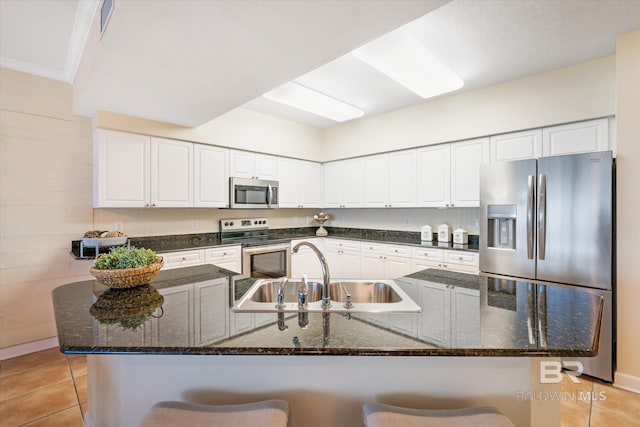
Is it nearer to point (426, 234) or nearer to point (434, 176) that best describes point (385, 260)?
point (426, 234)

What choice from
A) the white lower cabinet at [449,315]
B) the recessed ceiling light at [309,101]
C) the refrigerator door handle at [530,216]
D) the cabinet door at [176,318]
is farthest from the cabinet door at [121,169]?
the refrigerator door handle at [530,216]

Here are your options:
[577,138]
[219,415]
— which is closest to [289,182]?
[577,138]

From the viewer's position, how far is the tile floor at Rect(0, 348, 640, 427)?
75.0 inches

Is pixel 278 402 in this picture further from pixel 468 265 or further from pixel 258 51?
pixel 468 265

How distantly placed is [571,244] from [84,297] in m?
3.25

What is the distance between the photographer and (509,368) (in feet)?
3.48

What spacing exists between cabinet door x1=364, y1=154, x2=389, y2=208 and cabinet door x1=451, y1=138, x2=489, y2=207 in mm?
944

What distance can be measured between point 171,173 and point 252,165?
1.08 m

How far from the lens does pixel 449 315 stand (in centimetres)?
117

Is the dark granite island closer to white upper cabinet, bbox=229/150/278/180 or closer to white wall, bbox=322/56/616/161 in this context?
white wall, bbox=322/56/616/161

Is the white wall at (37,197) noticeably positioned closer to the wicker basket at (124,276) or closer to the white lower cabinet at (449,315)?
the wicker basket at (124,276)

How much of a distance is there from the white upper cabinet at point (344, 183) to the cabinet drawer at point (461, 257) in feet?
5.09

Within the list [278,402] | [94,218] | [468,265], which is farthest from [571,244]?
[94,218]

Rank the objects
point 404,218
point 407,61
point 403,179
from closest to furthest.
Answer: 1. point 407,61
2. point 403,179
3. point 404,218
